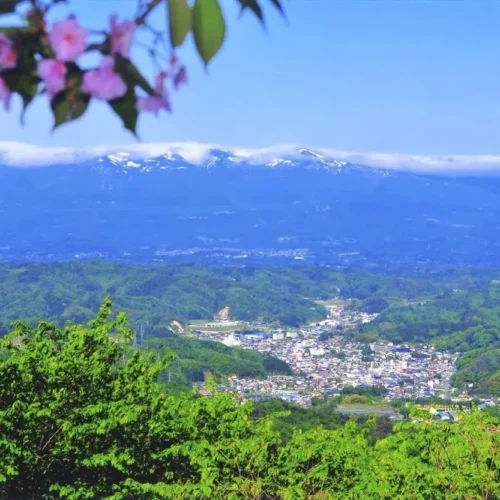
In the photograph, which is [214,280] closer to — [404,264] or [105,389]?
[404,264]

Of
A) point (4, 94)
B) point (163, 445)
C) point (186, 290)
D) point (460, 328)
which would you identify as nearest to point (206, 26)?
point (4, 94)

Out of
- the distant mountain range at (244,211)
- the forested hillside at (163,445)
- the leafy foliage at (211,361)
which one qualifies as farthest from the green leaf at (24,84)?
the distant mountain range at (244,211)

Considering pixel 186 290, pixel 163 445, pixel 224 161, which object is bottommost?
pixel 186 290

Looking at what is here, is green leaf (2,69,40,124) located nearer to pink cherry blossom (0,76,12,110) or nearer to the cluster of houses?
pink cherry blossom (0,76,12,110)

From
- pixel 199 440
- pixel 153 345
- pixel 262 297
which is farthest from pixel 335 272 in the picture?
pixel 199 440

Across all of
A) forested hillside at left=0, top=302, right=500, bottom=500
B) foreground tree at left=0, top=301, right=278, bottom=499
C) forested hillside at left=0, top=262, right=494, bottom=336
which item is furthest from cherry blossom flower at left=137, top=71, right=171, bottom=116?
forested hillside at left=0, top=262, right=494, bottom=336

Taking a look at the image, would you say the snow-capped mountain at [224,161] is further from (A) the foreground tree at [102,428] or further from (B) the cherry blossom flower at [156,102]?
(B) the cherry blossom flower at [156,102]

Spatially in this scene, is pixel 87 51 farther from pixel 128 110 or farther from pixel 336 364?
pixel 336 364
